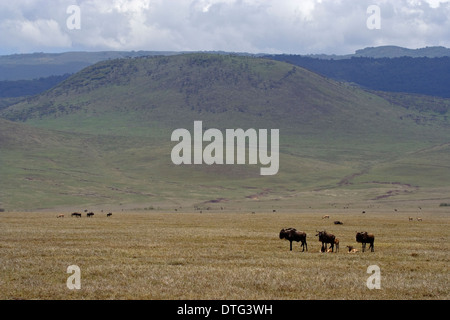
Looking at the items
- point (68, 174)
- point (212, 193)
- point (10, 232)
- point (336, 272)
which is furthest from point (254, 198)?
point (336, 272)

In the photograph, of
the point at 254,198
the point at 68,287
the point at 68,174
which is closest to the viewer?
the point at 68,287

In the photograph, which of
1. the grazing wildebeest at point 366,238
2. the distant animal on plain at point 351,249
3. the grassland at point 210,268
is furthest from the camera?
the grazing wildebeest at point 366,238

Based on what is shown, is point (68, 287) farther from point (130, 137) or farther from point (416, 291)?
point (130, 137)

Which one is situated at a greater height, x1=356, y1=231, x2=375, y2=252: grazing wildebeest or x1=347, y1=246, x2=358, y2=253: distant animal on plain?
x1=356, y1=231, x2=375, y2=252: grazing wildebeest

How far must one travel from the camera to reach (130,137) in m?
198

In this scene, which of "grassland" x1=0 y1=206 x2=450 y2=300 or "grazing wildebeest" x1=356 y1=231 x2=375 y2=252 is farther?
"grazing wildebeest" x1=356 y1=231 x2=375 y2=252

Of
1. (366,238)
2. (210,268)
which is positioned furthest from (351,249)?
(210,268)

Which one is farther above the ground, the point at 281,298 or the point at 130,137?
the point at 130,137

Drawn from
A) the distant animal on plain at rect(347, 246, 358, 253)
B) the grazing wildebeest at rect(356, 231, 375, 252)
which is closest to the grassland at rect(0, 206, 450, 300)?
the grazing wildebeest at rect(356, 231, 375, 252)

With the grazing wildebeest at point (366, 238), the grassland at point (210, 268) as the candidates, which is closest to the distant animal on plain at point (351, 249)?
the grazing wildebeest at point (366, 238)

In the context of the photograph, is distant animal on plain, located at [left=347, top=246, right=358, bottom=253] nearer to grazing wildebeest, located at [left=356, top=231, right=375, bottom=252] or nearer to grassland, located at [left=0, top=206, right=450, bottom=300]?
grazing wildebeest, located at [left=356, top=231, right=375, bottom=252]

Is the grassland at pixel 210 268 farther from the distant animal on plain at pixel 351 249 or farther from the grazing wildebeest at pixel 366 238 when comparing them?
the distant animal on plain at pixel 351 249

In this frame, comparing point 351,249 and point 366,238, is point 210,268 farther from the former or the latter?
point 366,238
